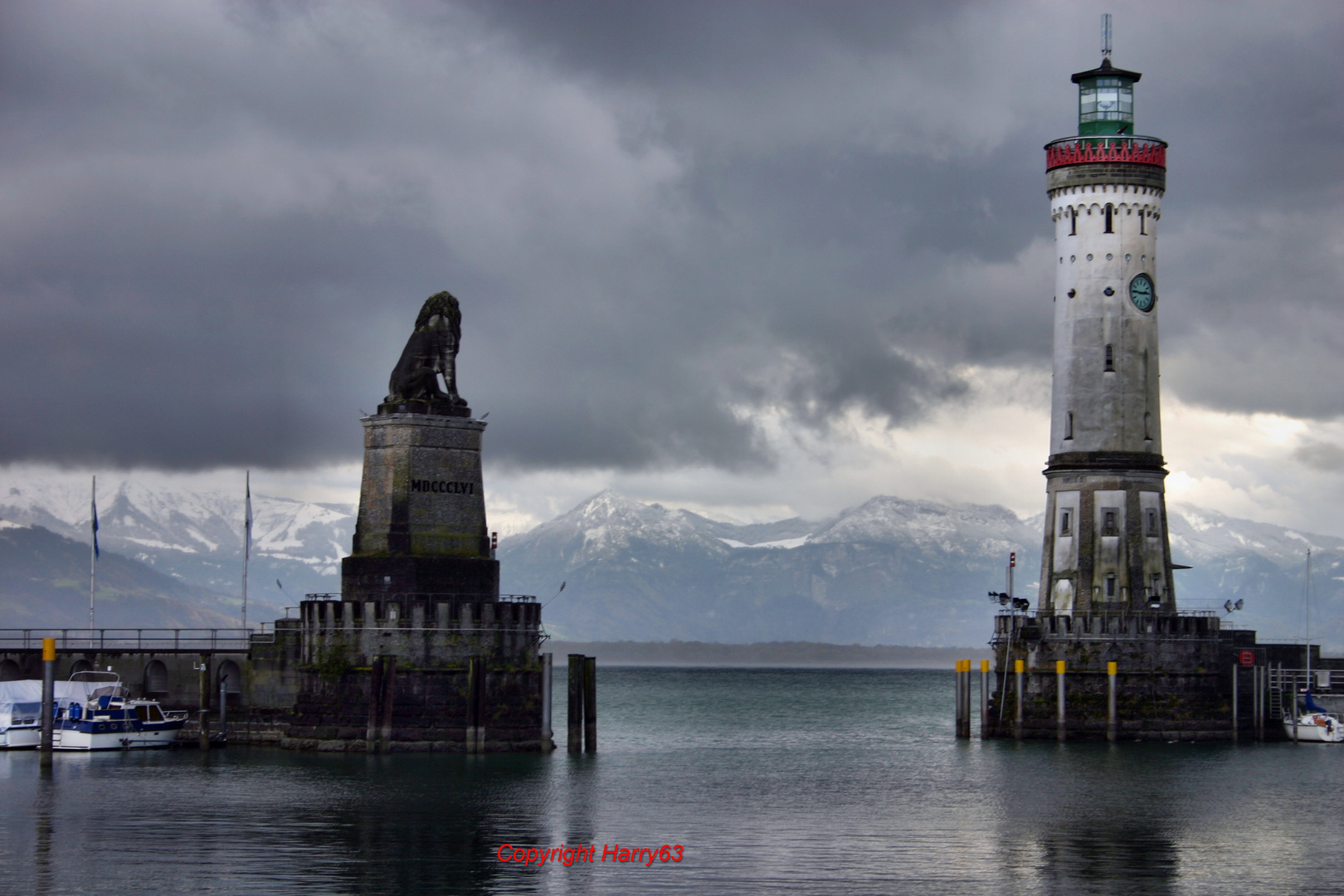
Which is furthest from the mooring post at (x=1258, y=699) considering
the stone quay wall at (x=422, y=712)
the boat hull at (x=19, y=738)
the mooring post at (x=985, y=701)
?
the boat hull at (x=19, y=738)

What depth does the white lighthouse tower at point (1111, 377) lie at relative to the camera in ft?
315

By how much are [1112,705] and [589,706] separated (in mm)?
26634

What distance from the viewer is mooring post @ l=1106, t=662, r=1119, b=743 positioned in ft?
300

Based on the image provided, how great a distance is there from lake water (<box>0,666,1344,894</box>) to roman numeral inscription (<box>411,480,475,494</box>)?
11.5m

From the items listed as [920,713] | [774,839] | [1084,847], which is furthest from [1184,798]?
[920,713]

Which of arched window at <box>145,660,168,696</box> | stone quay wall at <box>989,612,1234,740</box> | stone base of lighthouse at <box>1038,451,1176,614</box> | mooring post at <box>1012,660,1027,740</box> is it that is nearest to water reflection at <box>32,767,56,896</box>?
arched window at <box>145,660,168,696</box>

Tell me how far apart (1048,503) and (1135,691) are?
1178 cm

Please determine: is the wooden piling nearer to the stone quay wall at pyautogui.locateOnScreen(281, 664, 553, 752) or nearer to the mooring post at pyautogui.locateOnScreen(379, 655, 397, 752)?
the stone quay wall at pyautogui.locateOnScreen(281, 664, 553, 752)

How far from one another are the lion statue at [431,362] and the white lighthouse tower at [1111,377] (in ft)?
113

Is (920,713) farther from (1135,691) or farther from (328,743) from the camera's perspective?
(328,743)

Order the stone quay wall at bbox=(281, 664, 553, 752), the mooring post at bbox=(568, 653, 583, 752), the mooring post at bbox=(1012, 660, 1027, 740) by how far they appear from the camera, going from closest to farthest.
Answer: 1. the stone quay wall at bbox=(281, 664, 553, 752)
2. the mooring post at bbox=(568, 653, 583, 752)
3. the mooring post at bbox=(1012, 660, 1027, 740)

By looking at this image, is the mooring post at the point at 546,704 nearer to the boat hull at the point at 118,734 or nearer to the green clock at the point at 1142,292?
the boat hull at the point at 118,734

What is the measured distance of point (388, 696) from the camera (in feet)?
256

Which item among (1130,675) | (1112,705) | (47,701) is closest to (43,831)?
(47,701)
